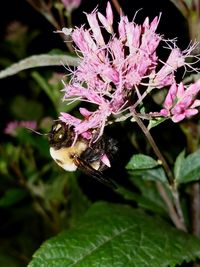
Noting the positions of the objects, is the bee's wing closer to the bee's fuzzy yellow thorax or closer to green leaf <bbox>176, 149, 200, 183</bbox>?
the bee's fuzzy yellow thorax

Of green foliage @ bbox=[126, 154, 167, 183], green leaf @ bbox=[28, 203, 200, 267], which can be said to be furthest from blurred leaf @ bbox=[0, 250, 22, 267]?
green foliage @ bbox=[126, 154, 167, 183]

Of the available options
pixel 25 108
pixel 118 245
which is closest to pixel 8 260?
pixel 118 245

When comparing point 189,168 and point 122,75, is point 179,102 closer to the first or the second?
point 122,75

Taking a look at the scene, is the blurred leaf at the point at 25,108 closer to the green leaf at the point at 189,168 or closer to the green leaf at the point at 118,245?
the green leaf at the point at 118,245

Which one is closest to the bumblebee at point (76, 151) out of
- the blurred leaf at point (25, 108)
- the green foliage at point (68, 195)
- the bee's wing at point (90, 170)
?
the bee's wing at point (90, 170)

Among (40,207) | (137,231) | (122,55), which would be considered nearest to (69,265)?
(137,231)

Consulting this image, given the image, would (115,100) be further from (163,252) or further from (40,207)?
(40,207)
